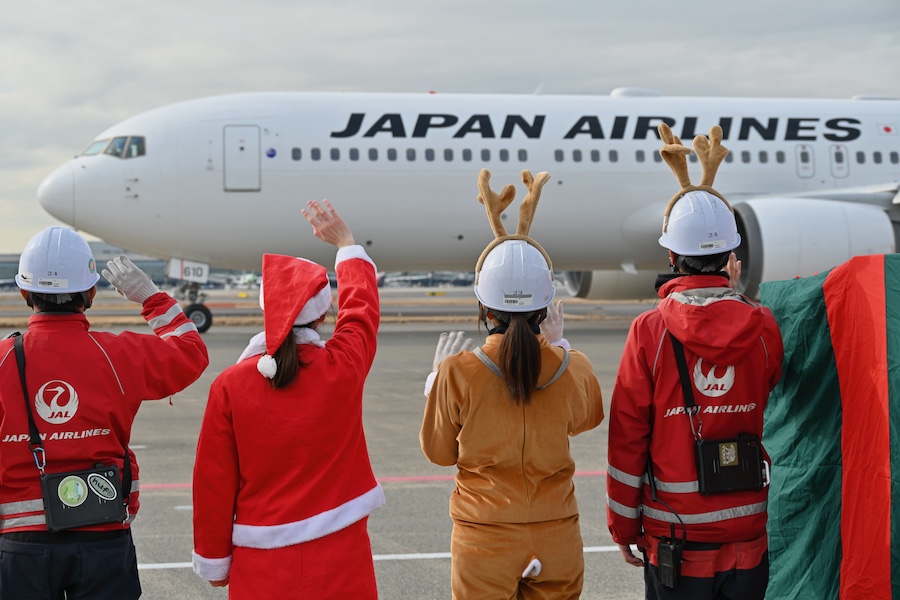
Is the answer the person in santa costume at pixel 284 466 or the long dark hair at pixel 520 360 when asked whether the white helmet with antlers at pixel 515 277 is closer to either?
the long dark hair at pixel 520 360

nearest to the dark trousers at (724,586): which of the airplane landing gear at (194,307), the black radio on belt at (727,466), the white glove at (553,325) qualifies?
the black radio on belt at (727,466)

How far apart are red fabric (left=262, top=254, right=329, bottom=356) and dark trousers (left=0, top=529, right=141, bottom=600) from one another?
81 cm

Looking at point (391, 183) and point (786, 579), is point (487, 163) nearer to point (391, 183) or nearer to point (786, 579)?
point (391, 183)

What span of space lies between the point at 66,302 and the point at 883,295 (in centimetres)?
269

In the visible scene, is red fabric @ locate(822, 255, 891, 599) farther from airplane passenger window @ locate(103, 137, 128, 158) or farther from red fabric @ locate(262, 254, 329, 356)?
airplane passenger window @ locate(103, 137, 128, 158)

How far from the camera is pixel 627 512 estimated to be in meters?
3.08

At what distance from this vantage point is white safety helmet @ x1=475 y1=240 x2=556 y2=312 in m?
2.92

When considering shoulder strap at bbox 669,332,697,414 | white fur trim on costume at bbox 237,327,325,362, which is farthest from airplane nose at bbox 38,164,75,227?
shoulder strap at bbox 669,332,697,414

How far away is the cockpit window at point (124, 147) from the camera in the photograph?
48.3ft

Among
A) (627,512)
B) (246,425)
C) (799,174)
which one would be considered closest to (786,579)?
(627,512)

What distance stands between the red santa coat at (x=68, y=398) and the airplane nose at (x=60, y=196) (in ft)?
40.9

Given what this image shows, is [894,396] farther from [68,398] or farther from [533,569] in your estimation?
[68,398]

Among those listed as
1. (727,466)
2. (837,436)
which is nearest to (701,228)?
(727,466)

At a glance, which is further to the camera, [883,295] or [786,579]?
[786,579]
